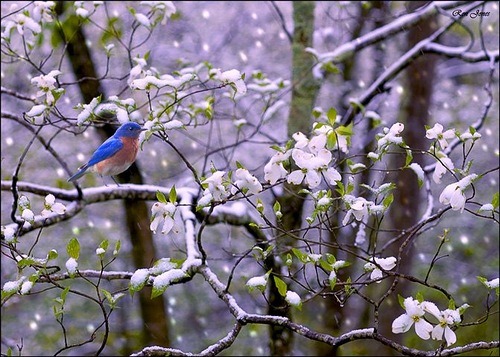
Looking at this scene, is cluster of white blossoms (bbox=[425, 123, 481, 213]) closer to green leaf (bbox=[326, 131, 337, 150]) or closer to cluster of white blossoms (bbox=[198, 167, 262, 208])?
green leaf (bbox=[326, 131, 337, 150])

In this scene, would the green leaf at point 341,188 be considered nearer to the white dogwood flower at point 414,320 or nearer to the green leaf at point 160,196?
the white dogwood flower at point 414,320

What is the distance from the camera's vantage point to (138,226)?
558 cm

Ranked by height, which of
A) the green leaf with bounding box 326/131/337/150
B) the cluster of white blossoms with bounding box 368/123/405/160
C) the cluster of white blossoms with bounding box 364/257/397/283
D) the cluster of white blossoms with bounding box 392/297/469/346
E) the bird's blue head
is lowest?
the cluster of white blossoms with bounding box 392/297/469/346

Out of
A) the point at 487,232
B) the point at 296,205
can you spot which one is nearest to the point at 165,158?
the point at 296,205

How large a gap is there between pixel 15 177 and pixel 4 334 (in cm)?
514

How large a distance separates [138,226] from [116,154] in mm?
4015

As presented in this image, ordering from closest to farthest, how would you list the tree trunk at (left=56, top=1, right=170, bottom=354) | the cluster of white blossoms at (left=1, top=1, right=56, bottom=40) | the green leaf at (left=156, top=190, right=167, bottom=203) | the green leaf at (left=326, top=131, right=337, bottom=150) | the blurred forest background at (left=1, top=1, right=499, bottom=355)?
the green leaf at (left=156, top=190, right=167, bottom=203), the green leaf at (left=326, top=131, right=337, bottom=150), the cluster of white blossoms at (left=1, top=1, right=56, bottom=40), the tree trunk at (left=56, top=1, right=170, bottom=354), the blurred forest background at (left=1, top=1, right=499, bottom=355)

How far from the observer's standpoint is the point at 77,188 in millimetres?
3092

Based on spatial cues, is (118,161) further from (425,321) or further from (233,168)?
(233,168)

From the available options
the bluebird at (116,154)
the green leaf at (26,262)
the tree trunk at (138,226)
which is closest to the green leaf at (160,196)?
the bluebird at (116,154)

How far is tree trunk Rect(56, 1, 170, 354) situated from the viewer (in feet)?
17.0

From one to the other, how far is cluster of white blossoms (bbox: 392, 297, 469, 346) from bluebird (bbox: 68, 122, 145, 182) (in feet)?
2.45

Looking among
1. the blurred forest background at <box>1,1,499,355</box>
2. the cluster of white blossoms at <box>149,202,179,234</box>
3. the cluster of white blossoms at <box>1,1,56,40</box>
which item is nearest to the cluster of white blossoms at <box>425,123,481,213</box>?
the cluster of white blossoms at <box>149,202,179,234</box>

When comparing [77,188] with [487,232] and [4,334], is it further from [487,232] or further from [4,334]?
[487,232]
